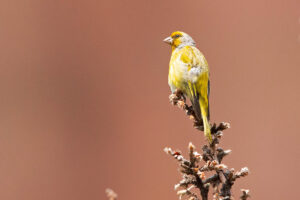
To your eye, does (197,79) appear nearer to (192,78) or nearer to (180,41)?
(192,78)

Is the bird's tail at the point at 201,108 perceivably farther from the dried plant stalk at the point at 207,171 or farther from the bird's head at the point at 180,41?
the bird's head at the point at 180,41

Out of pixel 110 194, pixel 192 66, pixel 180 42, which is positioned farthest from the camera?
pixel 180 42

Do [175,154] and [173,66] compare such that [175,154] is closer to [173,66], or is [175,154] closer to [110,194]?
[110,194]

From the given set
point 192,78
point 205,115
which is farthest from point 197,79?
point 205,115

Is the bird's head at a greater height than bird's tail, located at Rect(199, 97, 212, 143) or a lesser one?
greater

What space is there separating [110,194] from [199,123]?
834 mm

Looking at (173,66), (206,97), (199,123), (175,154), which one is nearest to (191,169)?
(175,154)

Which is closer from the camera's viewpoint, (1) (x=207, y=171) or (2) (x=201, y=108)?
(1) (x=207, y=171)

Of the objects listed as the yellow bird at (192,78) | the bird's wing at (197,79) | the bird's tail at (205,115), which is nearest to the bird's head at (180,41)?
the yellow bird at (192,78)

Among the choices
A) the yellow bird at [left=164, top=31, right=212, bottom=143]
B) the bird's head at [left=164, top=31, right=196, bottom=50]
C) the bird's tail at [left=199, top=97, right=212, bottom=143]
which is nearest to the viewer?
the bird's tail at [left=199, top=97, right=212, bottom=143]

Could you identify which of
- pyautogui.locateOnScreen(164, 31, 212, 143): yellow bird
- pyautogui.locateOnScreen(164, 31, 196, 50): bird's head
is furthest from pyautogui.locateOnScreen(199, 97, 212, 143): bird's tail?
pyautogui.locateOnScreen(164, 31, 196, 50): bird's head

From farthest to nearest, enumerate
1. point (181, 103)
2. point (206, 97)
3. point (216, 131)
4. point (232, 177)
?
point (206, 97)
point (181, 103)
point (216, 131)
point (232, 177)

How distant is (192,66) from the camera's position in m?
2.48

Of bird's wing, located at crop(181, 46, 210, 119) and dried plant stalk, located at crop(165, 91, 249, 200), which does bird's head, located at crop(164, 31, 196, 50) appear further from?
dried plant stalk, located at crop(165, 91, 249, 200)
